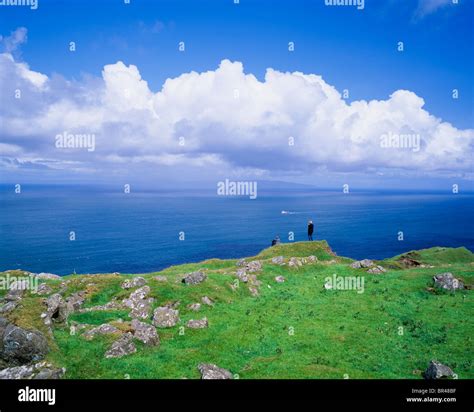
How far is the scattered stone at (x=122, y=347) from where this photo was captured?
2196 cm

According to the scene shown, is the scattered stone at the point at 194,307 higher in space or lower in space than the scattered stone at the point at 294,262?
lower

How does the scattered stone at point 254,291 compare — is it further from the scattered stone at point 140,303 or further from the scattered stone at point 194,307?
the scattered stone at point 140,303

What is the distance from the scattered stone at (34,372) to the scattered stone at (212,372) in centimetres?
820

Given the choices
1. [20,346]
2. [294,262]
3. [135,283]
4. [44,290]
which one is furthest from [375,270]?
[20,346]

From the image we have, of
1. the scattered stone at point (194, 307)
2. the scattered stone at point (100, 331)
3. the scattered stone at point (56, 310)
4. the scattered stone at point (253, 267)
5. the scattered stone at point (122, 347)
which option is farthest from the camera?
the scattered stone at point (253, 267)

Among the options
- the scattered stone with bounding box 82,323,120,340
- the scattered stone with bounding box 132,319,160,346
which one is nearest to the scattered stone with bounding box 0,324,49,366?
the scattered stone with bounding box 82,323,120,340

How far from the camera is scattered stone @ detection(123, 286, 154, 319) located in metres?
29.4

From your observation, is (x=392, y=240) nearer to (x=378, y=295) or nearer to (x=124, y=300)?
(x=378, y=295)

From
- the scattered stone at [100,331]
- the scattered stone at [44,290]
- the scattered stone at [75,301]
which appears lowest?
the scattered stone at [100,331]

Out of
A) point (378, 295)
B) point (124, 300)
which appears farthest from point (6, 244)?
point (378, 295)

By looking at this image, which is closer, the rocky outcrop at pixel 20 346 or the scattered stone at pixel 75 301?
the rocky outcrop at pixel 20 346

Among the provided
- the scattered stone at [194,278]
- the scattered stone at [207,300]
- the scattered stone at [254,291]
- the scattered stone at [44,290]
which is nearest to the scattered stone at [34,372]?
the scattered stone at [207,300]

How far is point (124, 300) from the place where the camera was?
31625mm

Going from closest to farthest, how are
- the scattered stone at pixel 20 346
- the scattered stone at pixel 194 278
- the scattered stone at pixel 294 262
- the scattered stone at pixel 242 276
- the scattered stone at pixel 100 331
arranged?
1. the scattered stone at pixel 20 346
2. the scattered stone at pixel 100 331
3. the scattered stone at pixel 194 278
4. the scattered stone at pixel 242 276
5. the scattered stone at pixel 294 262
